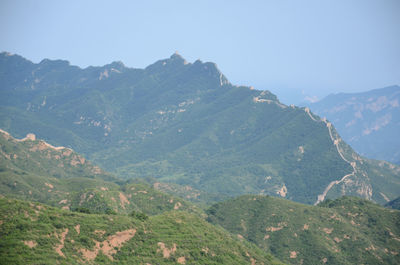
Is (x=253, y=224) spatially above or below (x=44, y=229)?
below

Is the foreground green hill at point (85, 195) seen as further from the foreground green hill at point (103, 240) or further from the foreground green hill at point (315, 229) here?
the foreground green hill at point (103, 240)

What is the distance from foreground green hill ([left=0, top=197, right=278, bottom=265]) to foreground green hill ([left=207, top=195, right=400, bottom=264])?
32.2 metres

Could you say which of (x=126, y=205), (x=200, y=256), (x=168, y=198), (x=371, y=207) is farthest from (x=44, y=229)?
(x=371, y=207)

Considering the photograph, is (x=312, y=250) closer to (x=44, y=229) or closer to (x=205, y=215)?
(x=205, y=215)

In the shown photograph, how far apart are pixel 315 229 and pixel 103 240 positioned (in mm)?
79389

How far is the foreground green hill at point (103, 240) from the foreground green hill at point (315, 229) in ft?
106

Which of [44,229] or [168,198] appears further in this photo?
[168,198]

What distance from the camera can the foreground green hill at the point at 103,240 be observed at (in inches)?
2825

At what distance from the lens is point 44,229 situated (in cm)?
7725

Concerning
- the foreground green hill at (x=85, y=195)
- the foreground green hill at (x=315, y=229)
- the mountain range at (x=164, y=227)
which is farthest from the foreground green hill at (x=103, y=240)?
the foreground green hill at (x=315, y=229)

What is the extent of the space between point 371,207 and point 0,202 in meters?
125

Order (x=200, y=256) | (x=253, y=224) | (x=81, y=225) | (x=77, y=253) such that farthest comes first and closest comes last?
(x=253, y=224)
(x=200, y=256)
(x=81, y=225)
(x=77, y=253)

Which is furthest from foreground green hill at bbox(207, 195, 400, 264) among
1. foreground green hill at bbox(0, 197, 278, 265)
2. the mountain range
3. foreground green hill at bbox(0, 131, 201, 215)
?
foreground green hill at bbox(0, 197, 278, 265)

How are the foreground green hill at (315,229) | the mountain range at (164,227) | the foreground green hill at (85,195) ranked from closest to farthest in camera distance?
1. the mountain range at (164,227)
2. the foreground green hill at (85,195)
3. the foreground green hill at (315,229)
